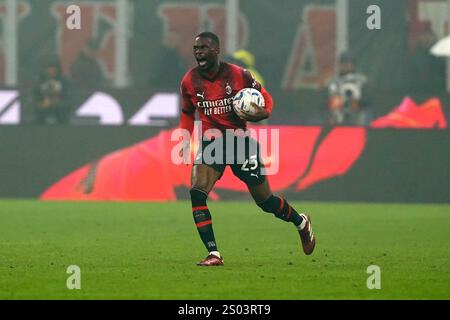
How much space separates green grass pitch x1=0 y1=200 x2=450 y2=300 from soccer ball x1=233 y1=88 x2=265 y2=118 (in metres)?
1.41

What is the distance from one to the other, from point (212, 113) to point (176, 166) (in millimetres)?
9553

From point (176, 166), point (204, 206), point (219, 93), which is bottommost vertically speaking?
point (204, 206)

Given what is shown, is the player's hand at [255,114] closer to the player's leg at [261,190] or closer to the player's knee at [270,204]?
the player's leg at [261,190]

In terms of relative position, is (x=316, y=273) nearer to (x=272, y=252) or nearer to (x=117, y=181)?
(x=272, y=252)

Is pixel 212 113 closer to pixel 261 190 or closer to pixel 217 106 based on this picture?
pixel 217 106

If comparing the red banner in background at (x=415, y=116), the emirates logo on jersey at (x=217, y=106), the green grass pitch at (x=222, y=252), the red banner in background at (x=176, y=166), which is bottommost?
the green grass pitch at (x=222, y=252)

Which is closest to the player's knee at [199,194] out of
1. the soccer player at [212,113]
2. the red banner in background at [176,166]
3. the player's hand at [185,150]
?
the soccer player at [212,113]

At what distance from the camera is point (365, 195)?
23.0 meters

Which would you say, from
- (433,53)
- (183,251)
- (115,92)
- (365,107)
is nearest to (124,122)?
(115,92)

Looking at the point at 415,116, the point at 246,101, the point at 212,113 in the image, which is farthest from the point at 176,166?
the point at 246,101

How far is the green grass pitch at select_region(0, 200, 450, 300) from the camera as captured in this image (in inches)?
444

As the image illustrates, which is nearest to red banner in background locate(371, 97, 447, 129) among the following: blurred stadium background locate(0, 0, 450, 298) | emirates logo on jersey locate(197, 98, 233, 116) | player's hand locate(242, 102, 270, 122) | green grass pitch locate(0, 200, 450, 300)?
blurred stadium background locate(0, 0, 450, 298)

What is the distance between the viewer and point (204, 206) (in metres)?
13.3

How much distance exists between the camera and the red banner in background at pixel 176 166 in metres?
22.9
